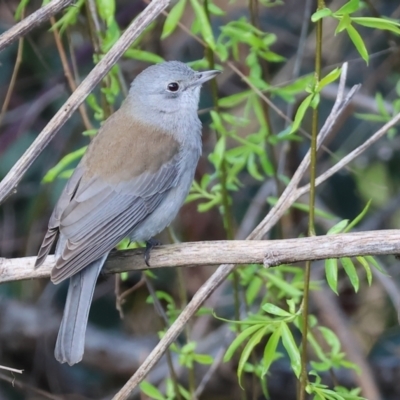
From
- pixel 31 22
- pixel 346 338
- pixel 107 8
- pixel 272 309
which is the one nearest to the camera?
pixel 272 309

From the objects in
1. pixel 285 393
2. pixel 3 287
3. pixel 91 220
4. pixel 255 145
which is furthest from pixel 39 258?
pixel 285 393

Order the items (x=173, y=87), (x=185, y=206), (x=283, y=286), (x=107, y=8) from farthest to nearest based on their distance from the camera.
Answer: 1. (x=185, y=206)
2. (x=173, y=87)
3. (x=283, y=286)
4. (x=107, y=8)

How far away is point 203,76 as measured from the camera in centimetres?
415

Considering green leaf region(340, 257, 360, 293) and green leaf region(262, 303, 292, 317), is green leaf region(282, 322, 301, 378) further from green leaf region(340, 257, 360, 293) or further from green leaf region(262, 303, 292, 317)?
green leaf region(340, 257, 360, 293)

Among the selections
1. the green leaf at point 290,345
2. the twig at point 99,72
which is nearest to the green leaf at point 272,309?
the green leaf at point 290,345

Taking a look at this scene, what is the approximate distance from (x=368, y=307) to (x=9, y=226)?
8.80ft

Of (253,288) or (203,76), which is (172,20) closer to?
(203,76)

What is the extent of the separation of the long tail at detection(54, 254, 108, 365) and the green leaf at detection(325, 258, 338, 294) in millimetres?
1167

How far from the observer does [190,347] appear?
3.85m

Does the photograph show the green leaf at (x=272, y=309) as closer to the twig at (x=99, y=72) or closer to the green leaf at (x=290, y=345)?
the green leaf at (x=290, y=345)

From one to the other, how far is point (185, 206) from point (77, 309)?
2.17 meters

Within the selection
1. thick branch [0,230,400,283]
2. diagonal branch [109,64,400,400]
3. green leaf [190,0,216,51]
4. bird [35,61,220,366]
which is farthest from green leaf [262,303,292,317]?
green leaf [190,0,216,51]

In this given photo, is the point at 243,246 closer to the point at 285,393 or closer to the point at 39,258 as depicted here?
the point at 39,258

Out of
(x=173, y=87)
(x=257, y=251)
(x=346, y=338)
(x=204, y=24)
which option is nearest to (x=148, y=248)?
(x=257, y=251)
